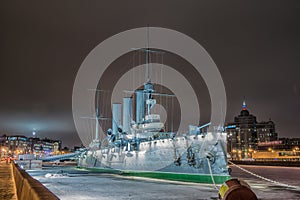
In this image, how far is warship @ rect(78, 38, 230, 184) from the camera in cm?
2558

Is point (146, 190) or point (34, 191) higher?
point (34, 191)

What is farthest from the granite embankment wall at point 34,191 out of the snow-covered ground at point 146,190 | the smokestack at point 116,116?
the smokestack at point 116,116

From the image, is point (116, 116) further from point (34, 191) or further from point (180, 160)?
point (34, 191)

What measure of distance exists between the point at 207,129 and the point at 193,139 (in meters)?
1.68

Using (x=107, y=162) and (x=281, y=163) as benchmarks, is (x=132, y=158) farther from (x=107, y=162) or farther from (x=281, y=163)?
(x=281, y=163)

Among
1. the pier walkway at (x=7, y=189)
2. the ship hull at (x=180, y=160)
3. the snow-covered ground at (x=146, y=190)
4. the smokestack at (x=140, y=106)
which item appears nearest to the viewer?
the pier walkway at (x=7, y=189)

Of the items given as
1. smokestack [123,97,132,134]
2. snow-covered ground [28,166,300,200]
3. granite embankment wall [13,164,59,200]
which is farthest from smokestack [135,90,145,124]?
granite embankment wall [13,164,59,200]

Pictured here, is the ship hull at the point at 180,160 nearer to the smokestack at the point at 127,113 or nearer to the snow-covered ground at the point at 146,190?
the snow-covered ground at the point at 146,190

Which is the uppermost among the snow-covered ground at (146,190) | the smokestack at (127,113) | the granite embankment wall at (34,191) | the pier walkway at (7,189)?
the smokestack at (127,113)

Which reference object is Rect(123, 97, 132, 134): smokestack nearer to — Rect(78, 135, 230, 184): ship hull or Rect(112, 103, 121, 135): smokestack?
Rect(112, 103, 121, 135): smokestack

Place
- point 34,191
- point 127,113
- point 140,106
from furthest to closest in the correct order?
1. point 127,113
2. point 140,106
3. point 34,191

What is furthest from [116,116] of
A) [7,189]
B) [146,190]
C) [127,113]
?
[7,189]

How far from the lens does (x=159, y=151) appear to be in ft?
101

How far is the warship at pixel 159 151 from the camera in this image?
83.9 ft
